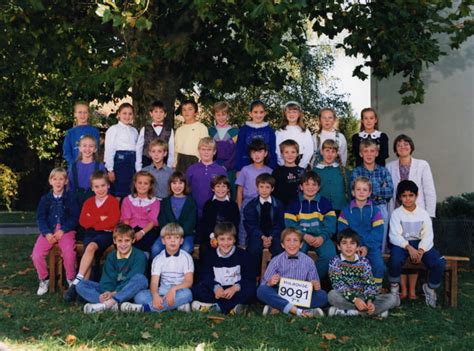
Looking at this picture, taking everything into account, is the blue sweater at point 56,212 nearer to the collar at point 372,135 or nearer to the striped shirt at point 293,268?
the striped shirt at point 293,268

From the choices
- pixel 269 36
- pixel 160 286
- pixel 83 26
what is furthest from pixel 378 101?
pixel 160 286

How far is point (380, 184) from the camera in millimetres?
8008

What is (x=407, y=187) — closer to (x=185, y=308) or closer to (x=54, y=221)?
(x=185, y=308)

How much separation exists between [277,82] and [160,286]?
23.1ft

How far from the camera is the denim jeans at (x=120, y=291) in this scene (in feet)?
22.5

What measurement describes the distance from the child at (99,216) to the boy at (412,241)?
3.38 metres

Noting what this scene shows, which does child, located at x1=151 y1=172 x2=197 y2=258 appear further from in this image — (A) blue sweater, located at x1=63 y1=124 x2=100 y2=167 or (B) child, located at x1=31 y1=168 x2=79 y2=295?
(A) blue sweater, located at x1=63 y1=124 x2=100 y2=167

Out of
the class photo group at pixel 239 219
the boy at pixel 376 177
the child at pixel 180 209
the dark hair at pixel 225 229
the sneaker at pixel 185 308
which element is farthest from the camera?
the boy at pixel 376 177

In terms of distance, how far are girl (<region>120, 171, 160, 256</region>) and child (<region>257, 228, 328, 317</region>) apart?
1.60 m

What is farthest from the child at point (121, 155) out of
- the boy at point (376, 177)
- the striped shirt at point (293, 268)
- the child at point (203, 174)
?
Answer: the boy at point (376, 177)

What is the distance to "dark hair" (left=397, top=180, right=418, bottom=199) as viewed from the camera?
766 cm

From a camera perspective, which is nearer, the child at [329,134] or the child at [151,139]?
the child at [329,134]

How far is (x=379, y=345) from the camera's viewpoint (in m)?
5.43

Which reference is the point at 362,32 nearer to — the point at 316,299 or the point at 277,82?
the point at 277,82
